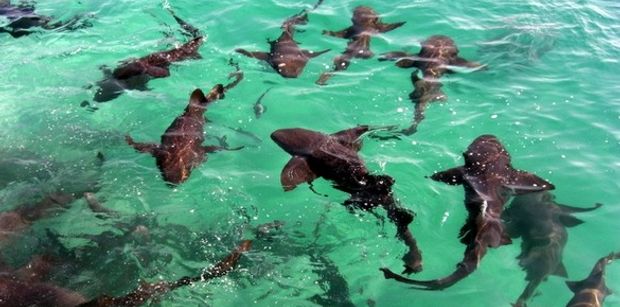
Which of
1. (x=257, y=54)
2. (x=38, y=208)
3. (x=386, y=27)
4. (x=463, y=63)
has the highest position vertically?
(x=386, y=27)

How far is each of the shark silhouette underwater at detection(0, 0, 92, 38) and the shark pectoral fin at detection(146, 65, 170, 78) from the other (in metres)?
3.73

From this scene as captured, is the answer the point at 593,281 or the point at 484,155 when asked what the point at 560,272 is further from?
the point at 484,155

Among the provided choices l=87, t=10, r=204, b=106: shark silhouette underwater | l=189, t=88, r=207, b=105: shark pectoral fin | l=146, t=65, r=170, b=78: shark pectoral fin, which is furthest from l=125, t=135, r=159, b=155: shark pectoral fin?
l=146, t=65, r=170, b=78: shark pectoral fin

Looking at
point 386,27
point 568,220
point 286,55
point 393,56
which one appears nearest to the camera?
point 568,220

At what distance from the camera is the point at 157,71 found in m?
9.93

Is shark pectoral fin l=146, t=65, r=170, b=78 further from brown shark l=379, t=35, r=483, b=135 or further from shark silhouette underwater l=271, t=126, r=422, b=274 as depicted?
brown shark l=379, t=35, r=483, b=135

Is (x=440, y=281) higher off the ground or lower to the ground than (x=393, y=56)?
lower

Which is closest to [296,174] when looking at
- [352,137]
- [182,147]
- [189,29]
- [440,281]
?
[352,137]

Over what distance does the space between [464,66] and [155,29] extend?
6915 millimetres

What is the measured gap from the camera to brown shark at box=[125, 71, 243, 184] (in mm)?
7613

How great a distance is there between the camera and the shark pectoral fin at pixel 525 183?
7.33 meters

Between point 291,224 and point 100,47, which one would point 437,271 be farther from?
point 100,47

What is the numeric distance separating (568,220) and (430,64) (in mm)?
4087

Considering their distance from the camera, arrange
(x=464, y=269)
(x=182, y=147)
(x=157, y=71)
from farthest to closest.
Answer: (x=157, y=71) → (x=182, y=147) → (x=464, y=269)
